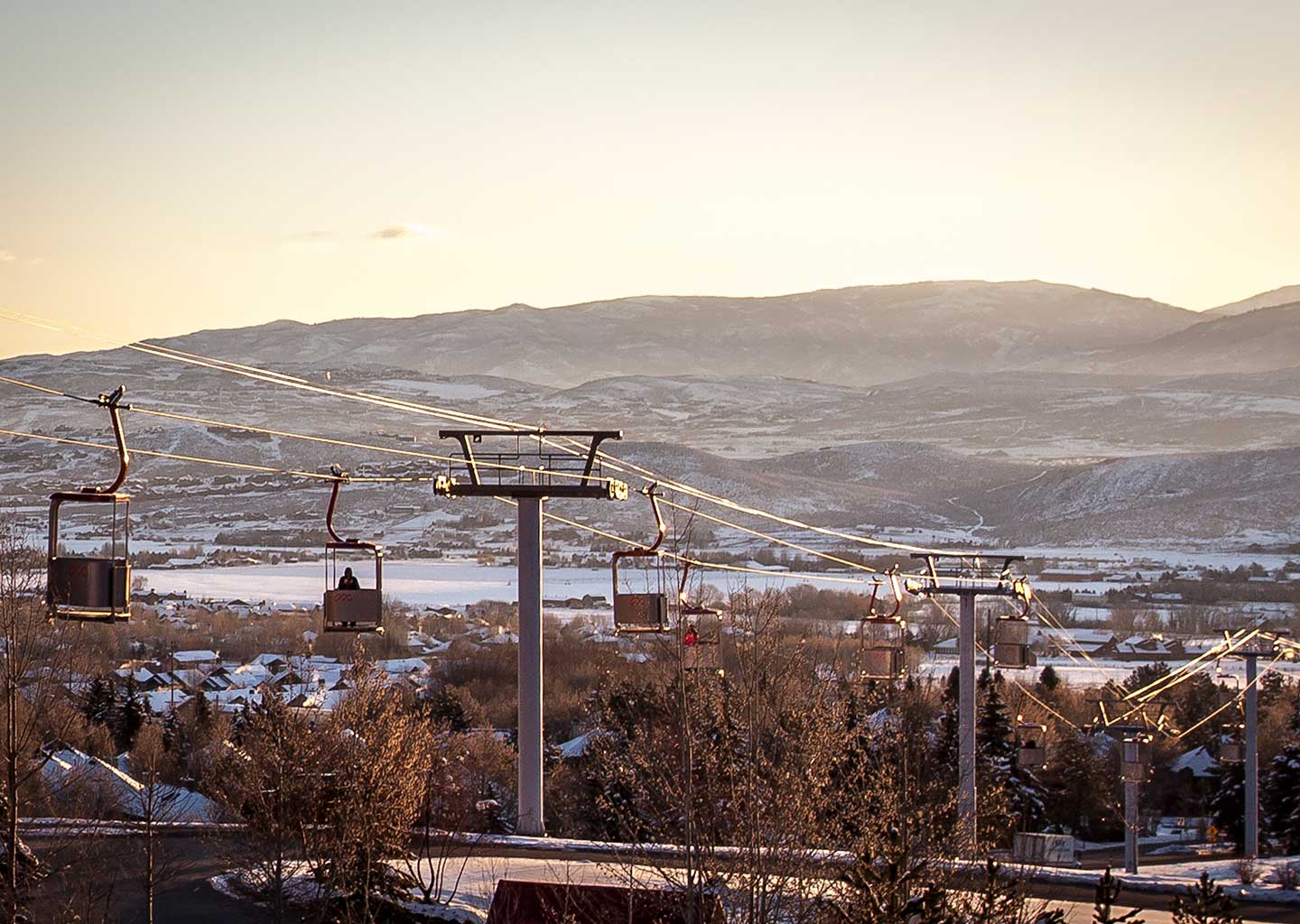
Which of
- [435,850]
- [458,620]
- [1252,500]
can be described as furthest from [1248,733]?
[1252,500]

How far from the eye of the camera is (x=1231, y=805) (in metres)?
49.3

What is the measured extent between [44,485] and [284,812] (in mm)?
156180

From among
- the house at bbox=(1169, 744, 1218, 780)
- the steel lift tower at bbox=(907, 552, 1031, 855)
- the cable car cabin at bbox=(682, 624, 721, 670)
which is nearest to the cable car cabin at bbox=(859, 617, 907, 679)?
the steel lift tower at bbox=(907, 552, 1031, 855)

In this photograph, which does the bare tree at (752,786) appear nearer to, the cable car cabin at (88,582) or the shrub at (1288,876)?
the cable car cabin at (88,582)

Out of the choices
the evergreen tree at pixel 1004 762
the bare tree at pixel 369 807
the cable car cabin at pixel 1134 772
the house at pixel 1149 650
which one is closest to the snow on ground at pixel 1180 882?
the cable car cabin at pixel 1134 772

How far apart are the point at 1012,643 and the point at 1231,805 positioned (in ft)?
67.8

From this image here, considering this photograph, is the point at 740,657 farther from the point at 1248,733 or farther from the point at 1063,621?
the point at 1063,621

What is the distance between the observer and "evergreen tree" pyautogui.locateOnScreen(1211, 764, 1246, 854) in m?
49.0

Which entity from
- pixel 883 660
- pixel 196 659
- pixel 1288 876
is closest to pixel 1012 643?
pixel 883 660

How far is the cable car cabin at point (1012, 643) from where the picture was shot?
32.2m

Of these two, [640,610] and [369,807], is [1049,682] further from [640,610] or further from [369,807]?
[369,807]

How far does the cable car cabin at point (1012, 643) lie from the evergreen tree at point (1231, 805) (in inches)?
777

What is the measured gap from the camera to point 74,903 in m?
24.6

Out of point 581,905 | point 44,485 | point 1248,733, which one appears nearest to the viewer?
point 581,905
